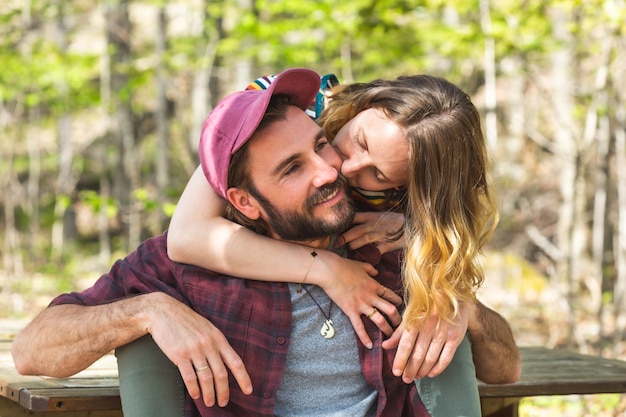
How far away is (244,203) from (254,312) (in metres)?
0.32

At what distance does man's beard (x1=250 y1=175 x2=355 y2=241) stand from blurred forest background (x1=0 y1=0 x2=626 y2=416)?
4.70 ft

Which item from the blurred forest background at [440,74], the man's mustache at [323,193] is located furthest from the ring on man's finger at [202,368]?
the blurred forest background at [440,74]

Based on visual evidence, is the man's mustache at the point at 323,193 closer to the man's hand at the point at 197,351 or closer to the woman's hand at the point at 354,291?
the woman's hand at the point at 354,291

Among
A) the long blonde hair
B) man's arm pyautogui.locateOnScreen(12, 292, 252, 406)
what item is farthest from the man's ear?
the long blonde hair

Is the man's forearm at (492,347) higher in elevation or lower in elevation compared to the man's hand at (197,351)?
lower

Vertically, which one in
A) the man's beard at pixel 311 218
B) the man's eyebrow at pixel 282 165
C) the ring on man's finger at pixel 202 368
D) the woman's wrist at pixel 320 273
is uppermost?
the man's eyebrow at pixel 282 165

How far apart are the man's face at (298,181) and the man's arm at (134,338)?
0.39 metres

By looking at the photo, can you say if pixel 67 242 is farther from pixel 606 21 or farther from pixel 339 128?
pixel 339 128

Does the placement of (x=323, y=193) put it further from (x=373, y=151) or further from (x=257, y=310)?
(x=257, y=310)

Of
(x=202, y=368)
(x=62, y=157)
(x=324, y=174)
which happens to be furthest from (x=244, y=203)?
(x=62, y=157)

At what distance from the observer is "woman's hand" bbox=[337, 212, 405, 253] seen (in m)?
2.69

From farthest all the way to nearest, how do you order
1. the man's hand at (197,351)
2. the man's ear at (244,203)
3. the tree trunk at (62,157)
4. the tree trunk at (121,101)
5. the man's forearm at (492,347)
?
the tree trunk at (62,157) < the tree trunk at (121,101) < the man's forearm at (492,347) < the man's ear at (244,203) < the man's hand at (197,351)

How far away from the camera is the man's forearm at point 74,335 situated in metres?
2.38

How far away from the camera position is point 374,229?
8.82 feet
